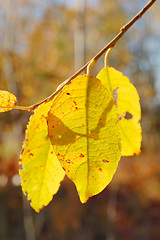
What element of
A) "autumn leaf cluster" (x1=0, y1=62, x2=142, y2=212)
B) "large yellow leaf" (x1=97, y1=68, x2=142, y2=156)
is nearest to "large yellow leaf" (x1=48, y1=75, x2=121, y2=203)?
"autumn leaf cluster" (x1=0, y1=62, x2=142, y2=212)

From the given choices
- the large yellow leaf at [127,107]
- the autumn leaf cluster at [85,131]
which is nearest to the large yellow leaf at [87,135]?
the autumn leaf cluster at [85,131]

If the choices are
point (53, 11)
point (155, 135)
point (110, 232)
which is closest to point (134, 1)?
point (53, 11)

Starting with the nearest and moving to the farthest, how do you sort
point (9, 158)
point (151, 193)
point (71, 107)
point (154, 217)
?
1. point (71, 107)
2. point (154, 217)
3. point (151, 193)
4. point (9, 158)

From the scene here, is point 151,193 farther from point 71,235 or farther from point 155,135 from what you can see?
point 155,135

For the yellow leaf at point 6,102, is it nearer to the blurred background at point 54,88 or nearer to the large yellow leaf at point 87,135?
the large yellow leaf at point 87,135

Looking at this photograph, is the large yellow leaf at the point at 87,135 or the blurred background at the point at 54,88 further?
the blurred background at the point at 54,88
